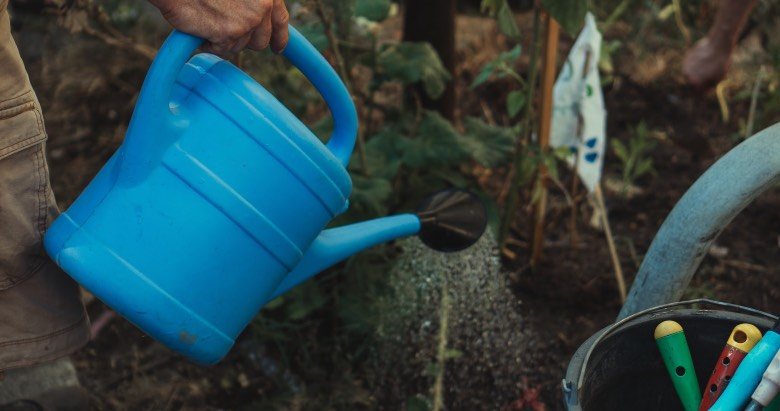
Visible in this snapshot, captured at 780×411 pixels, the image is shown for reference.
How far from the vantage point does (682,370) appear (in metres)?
1.13

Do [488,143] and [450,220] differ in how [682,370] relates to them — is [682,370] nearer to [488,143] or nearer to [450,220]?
[450,220]

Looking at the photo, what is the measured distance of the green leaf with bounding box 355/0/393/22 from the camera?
1893 mm

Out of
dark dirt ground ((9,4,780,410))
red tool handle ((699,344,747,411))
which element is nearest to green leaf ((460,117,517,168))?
dark dirt ground ((9,4,780,410))

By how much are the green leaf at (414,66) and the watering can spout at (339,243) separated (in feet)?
1.99

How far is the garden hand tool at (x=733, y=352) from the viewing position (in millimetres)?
1040

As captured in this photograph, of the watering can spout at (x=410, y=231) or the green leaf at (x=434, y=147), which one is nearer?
the watering can spout at (x=410, y=231)

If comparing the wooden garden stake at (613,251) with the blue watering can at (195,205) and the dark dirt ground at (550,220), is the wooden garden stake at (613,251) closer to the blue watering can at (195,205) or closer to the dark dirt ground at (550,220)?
the dark dirt ground at (550,220)

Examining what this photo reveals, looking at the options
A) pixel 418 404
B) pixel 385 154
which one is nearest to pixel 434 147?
pixel 385 154

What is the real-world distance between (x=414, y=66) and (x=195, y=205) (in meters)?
0.95

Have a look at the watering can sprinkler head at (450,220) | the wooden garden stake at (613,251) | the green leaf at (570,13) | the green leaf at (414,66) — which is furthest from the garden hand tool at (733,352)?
the green leaf at (414,66)

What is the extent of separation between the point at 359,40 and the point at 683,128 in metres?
1.04

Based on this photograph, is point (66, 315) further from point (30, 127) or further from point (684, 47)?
point (684, 47)

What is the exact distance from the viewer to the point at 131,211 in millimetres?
1100

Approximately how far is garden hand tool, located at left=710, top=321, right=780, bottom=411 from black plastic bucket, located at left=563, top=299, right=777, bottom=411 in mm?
91
